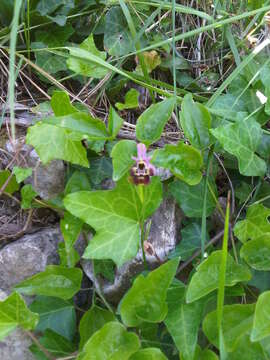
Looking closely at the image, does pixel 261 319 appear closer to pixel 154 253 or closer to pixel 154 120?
pixel 154 253

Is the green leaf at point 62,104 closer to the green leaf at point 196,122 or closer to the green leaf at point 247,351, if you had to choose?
the green leaf at point 196,122

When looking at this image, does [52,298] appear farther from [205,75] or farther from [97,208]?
[205,75]

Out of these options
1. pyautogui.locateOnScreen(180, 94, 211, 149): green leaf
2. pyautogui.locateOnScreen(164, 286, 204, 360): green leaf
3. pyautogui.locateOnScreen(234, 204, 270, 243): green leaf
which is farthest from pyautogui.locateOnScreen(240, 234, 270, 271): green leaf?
pyautogui.locateOnScreen(180, 94, 211, 149): green leaf

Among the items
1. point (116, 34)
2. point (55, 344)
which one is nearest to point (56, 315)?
point (55, 344)

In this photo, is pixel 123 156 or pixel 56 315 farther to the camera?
pixel 56 315

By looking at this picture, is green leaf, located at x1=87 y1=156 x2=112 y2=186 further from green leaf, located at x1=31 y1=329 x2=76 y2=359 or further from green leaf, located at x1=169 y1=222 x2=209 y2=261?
green leaf, located at x1=31 y1=329 x2=76 y2=359

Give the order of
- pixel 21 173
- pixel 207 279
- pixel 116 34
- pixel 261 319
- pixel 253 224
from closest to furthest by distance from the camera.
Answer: pixel 261 319, pixel 207 279, pixel 253 224, pixel 21 173, pixel 116 34
